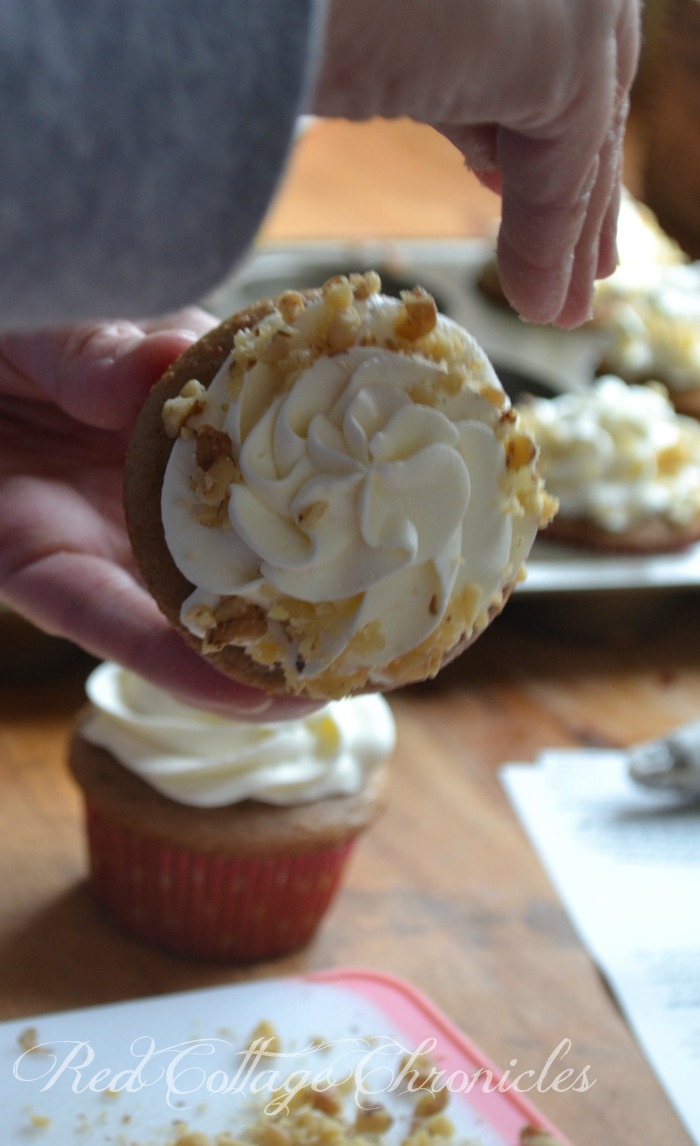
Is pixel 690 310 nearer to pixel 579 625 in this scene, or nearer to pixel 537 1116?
pixel 579 625

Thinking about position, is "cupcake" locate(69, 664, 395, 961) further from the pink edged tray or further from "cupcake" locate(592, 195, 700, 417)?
Answer: "cupcake" locate(592, 195, 700, 417)

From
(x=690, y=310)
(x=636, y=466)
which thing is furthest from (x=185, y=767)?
(x=690, y=310)

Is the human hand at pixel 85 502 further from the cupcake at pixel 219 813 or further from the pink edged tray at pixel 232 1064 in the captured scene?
the pink edged tray at pixel 232 1064

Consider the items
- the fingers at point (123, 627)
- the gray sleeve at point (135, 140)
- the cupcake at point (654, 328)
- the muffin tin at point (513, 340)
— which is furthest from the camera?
the cupcake at point (654, 328)

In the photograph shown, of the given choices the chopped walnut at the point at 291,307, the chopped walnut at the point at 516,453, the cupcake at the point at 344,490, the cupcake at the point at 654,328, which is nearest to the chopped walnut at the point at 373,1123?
the cupcake at the point at 344,490

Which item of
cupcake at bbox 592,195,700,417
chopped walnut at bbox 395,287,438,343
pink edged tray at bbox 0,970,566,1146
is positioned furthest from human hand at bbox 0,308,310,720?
cupcake at bbox 592,195,700,417

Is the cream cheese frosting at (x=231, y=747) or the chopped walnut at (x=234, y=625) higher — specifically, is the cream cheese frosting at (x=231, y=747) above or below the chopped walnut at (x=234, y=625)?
below

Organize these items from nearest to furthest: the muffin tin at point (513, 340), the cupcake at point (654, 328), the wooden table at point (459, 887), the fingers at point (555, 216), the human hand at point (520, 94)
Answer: the human hand at point (520, 94), the fingers at point (555, 216), the wooden table at point (459, 887), the muffin tin at point (513, 340), the cupcake at point (654, 328)
